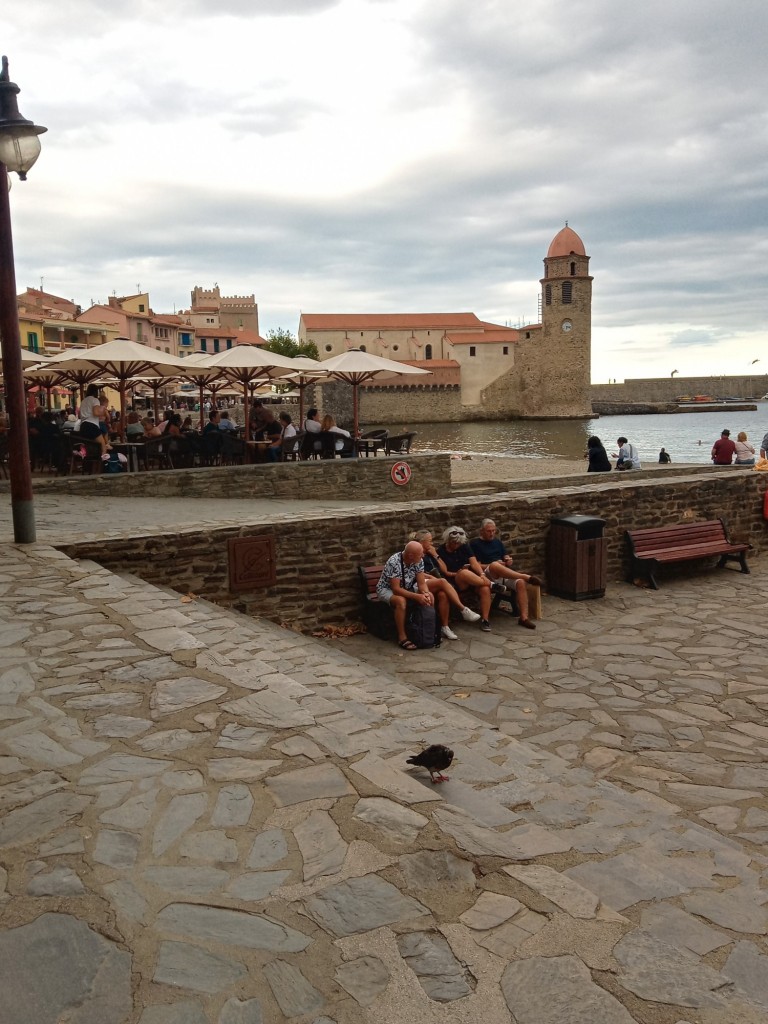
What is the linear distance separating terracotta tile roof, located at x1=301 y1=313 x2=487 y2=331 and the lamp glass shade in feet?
258

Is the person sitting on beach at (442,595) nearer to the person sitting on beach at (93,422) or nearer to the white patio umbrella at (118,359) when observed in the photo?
the white patio umbrella at (118,359)

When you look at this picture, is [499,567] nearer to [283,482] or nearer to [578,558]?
[578,558]

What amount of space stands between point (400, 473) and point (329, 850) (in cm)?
1157

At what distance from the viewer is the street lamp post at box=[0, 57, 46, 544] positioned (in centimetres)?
600

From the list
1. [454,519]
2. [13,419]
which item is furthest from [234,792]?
[454,519]

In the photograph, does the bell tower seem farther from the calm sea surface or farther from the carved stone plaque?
the carved stone plaque

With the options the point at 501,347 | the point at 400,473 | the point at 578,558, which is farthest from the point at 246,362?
the point at 501,347

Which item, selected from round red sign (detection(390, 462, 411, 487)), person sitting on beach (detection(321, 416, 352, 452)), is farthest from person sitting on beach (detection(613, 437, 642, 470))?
person sitting on beach (detection(321, 416, 352, 452))

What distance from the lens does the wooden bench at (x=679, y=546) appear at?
9914 mm

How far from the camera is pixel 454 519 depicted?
350 inches

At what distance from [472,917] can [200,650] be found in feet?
8.59

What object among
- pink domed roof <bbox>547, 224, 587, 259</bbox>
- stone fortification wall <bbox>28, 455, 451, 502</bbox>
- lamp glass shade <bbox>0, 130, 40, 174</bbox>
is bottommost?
stone fortification wall <bbox>28, 455, 451, 502</bbox>

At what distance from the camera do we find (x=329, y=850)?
8.32 ft

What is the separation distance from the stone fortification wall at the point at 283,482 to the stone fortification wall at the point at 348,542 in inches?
157
